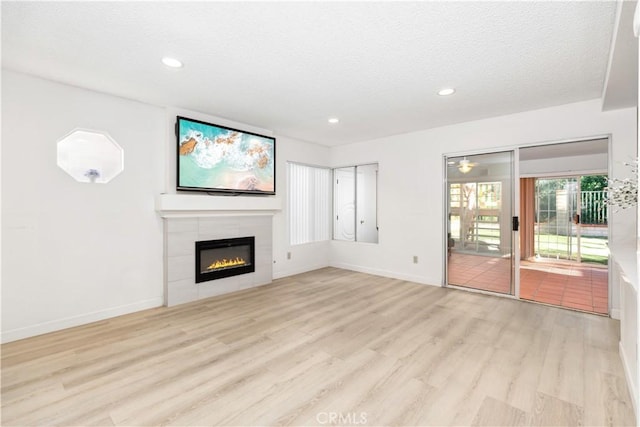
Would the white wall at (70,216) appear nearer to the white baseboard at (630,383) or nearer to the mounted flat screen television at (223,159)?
the mounted flat screen television at (223,159)

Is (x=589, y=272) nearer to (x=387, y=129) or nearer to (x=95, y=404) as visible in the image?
(x=387, y=129)

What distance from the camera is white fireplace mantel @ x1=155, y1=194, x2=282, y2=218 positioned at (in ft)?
12.2

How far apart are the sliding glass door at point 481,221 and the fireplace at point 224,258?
10.4ft

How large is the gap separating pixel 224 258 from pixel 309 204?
2187 mm

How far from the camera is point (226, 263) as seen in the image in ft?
14.5

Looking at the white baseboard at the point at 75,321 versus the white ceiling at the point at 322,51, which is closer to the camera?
the white ceiling at the point at 322,51

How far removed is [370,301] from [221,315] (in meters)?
1.90

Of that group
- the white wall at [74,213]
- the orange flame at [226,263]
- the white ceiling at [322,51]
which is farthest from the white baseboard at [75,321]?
the white ceiling at [322,51]

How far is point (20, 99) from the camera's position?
284cm

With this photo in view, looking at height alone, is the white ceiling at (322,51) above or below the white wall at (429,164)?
above

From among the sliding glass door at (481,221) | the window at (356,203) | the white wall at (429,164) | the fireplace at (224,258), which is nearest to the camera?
the white wall at (429,164)

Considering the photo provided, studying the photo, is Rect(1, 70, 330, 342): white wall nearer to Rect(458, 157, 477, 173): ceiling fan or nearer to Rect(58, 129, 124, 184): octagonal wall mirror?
Rect(58, 129, 124, 184): octagonal wall mirror

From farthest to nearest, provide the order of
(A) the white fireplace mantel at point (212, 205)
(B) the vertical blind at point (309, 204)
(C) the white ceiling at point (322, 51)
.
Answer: (B) the vertical blind at point (309, 204) < (A) the white fireplace mantel at point (212, 205) < (C) the white ceiling at point (322, 51)

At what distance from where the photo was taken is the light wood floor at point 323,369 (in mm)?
1808
